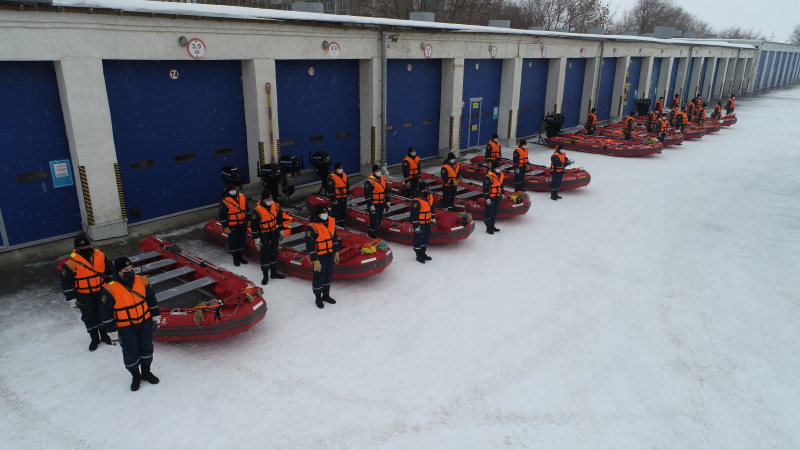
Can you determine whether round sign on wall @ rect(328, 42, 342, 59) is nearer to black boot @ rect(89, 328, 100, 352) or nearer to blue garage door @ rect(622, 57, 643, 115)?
black boot @ rect(89, 328, 100, 352)

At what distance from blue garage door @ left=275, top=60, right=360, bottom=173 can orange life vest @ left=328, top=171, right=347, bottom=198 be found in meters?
3.67

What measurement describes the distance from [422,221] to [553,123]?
13841 millimetres

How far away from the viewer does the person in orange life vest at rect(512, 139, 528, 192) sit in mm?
14016

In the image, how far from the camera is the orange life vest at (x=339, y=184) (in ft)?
34.8

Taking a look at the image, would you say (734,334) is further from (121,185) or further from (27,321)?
(121,185)

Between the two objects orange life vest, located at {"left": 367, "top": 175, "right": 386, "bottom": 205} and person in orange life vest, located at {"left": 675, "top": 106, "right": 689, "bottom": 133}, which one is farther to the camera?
person in orange life vest, located at {"left": 675, "top": 106, "right": 689, "bottom": 133}

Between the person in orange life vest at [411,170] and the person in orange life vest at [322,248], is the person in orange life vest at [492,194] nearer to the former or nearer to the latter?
the person in orange life vest at [411,170]

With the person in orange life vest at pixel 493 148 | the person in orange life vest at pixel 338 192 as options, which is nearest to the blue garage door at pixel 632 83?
the person in orange life vest at pixel 493 148

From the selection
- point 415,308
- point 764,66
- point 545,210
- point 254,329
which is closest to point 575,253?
point 545,210

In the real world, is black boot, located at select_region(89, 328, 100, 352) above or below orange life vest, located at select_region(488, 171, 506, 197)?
below

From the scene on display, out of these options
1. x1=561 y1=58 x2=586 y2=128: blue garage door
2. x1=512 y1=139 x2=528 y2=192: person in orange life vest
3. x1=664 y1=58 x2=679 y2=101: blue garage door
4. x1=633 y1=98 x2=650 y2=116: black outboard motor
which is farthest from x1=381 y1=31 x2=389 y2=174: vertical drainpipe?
x1=664 y1=58 x2=679 y2=101: blue garage door

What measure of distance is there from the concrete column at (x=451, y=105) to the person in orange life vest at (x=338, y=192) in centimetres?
838

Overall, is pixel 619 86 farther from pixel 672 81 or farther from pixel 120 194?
pixel 120 194

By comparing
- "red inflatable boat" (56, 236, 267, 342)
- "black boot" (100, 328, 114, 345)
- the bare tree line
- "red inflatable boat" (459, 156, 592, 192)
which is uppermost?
the bare tree line
